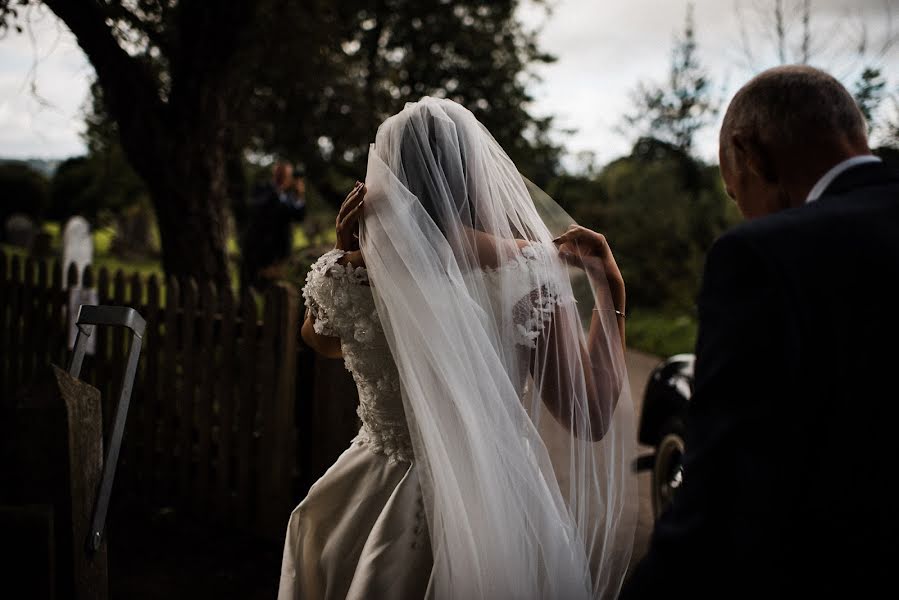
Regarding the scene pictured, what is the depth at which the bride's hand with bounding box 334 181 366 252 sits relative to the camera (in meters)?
2.30

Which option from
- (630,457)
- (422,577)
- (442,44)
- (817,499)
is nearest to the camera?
(817,499)

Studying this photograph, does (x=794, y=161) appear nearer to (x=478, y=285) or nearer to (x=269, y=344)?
(x=478, y=285)

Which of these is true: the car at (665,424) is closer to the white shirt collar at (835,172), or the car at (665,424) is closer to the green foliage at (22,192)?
the white shirt collar at (835,172)

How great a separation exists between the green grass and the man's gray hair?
38.4ft

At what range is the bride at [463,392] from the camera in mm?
2129

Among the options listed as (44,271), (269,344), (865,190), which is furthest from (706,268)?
(44,271)

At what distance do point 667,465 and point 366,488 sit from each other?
3110 millimetres

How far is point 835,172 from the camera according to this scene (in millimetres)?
1422

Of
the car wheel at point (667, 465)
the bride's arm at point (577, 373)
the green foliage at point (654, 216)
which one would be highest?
the green foliage at point (654, 216)

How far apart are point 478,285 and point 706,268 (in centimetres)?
97

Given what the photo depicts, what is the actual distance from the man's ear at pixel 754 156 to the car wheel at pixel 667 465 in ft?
11.1

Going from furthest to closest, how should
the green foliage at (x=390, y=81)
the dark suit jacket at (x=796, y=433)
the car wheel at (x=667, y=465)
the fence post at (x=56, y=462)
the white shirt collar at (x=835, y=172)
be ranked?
1. the green foliage at (x=390, y=81)
2. the car wheel at (x=667, y=465)
3. the fence post at (x=56, y=462)
4. the white shirt collar at (x=835, y=172)
5. the dark suit jacket at (x=796, y=433)

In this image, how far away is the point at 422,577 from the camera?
2152 mm

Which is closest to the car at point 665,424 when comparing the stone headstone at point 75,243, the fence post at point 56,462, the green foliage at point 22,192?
the fence post at point 56,462
